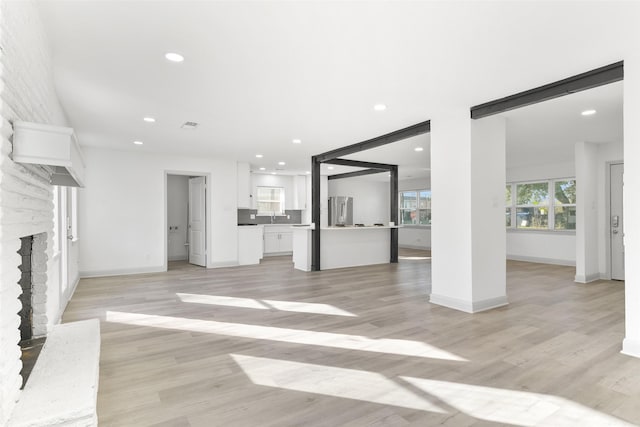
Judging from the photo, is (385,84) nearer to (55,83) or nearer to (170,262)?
(55,83)

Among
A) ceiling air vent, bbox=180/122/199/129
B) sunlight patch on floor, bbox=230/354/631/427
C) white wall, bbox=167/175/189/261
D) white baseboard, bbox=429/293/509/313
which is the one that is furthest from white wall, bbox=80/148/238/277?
sunlight patch on floor, bbox=230/354/631/427

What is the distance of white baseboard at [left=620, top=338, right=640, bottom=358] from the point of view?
2883 mm

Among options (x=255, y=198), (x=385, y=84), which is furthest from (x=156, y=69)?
(x=255, y=198)

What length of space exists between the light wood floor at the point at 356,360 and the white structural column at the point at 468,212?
32 cm

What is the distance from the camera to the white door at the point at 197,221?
26.7ft

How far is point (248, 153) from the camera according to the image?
736 centimetres

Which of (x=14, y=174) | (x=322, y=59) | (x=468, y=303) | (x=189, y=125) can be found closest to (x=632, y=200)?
(x=468, y=303)

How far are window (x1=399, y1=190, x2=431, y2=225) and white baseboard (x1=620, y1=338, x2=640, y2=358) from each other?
904cm

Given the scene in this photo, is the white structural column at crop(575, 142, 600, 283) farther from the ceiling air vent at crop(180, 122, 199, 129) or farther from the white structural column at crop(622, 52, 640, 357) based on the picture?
the ceiling air vent at crop(180, 122, 199, 129)

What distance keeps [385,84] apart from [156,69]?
2.22 meters

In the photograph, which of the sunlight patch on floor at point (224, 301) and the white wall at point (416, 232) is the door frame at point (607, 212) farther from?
the sunlight patch on floor at point (224, 301)

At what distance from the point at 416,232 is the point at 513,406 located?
33.9ft

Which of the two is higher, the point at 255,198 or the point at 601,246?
the point at 255,198

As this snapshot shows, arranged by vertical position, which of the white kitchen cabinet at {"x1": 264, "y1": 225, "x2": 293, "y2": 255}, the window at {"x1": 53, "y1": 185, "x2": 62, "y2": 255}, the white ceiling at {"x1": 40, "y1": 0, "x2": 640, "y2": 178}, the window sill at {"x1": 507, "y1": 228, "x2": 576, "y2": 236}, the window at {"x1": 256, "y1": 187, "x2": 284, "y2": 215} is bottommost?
the white kitchen cabinet at {"x1": 264, "y1": 225, "x2": 293, "y2": 255}
